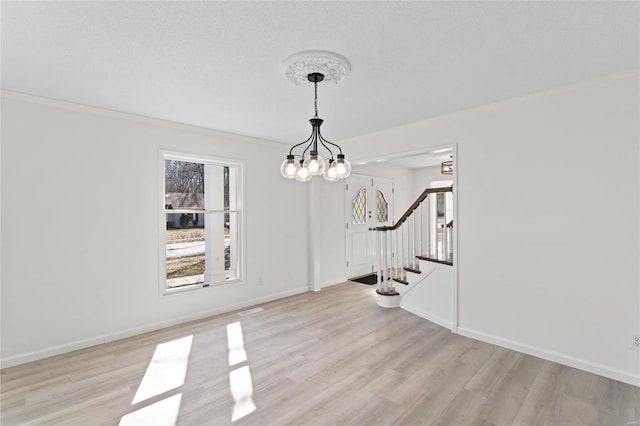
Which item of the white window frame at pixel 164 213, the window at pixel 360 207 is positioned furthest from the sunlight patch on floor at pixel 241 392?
the window at pixel 360 207

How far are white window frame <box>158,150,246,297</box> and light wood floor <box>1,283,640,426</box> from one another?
0.63 m

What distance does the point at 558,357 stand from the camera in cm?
276

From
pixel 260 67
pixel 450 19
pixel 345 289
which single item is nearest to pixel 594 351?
pixel 450 19

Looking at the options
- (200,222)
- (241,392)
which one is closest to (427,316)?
(241,392)

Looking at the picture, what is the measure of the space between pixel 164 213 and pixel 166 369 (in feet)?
6.00

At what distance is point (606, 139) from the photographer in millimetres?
2523

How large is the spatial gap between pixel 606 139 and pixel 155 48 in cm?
361

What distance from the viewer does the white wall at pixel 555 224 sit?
2465 millimetres

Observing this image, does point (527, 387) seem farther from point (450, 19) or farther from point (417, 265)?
point (450, 19)

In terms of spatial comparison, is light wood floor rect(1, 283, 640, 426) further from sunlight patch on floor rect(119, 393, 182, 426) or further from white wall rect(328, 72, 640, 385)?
white wall rect(328, 72, 640, 385)

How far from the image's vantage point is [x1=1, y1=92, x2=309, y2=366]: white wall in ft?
9.15

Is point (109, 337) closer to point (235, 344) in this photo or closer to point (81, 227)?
point (81, 227)

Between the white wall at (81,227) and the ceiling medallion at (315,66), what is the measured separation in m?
2.15

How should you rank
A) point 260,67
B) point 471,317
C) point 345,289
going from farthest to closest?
point 345,289 → point 471,317 → point 260,67
